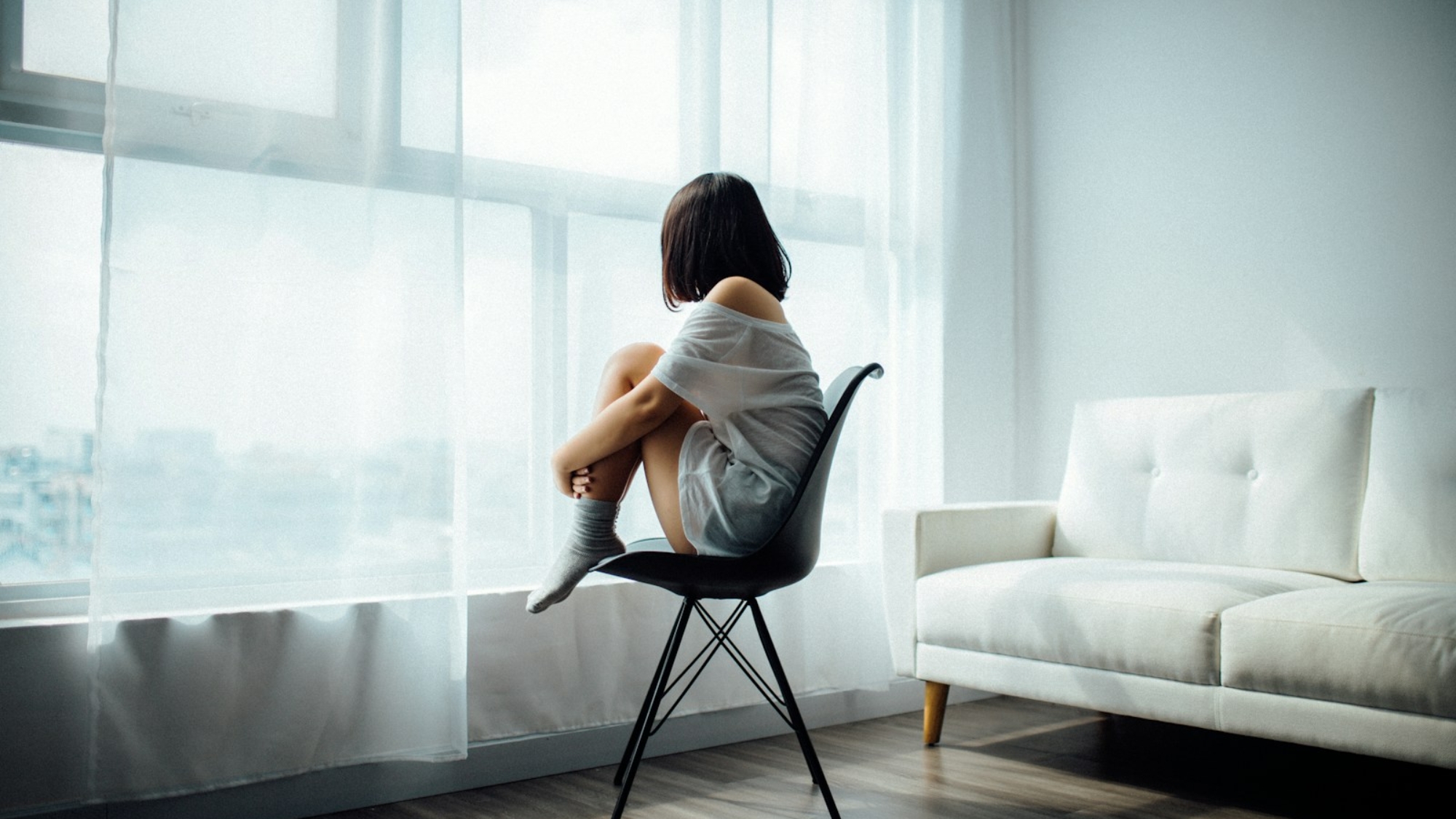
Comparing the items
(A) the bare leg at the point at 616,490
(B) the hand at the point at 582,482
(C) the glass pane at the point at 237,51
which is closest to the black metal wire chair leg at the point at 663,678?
(A) the bare leg at the point at 616,490

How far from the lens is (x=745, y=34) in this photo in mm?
2811

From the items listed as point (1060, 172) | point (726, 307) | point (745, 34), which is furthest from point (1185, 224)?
point (726, 307)

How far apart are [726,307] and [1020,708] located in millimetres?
1773

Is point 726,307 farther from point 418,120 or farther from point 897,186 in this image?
point 897,186

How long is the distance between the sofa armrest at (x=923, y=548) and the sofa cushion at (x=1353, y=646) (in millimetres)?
717

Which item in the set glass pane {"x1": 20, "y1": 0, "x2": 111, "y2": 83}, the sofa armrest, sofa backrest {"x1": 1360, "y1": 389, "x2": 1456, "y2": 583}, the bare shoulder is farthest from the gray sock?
sofa backrest {"x1": 1360, "y1": 389, "x2": 1456, "y2": 583}

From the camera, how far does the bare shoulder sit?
1880 millimetres

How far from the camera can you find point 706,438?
1.88 meters

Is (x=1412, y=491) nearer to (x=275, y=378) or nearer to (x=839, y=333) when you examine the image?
(x=839, y=333)

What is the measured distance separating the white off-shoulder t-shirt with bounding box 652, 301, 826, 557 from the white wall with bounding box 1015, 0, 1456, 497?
64.8 inches

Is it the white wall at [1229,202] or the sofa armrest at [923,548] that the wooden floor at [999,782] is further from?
the white wall at [1229,202]

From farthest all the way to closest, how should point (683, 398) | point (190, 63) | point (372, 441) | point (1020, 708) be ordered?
point (1020, 708) < point (372, 441) < point (190, 63) < point (683, 398)

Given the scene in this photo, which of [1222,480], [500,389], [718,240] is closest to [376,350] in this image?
[500,389]

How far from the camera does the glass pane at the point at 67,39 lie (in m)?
1.95
